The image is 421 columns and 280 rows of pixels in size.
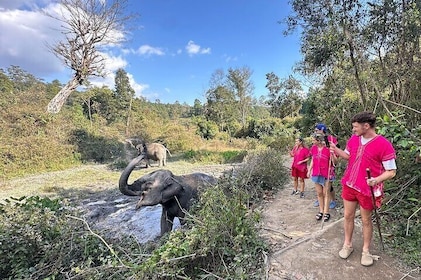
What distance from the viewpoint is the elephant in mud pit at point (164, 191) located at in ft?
12.6

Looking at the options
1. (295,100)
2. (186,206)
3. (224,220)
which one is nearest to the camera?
(224,220)

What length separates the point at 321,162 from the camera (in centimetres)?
413

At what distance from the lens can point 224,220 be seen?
119 inches

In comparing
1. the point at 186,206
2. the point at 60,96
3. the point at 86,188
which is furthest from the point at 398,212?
the point at 60,96

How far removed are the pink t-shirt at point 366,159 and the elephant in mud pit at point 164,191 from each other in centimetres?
207

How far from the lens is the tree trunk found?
48.7 ft

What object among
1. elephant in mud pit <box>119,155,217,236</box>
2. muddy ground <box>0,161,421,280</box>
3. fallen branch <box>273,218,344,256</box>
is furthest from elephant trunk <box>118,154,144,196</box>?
fallen branch <box>273,218,344,256</box>

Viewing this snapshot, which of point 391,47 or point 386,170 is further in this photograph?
point 391,47

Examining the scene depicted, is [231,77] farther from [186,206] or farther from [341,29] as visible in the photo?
[186,206]

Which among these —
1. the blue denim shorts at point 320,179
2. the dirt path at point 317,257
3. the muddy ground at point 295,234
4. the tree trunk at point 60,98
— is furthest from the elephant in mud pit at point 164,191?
the tree trunk at point 60,98

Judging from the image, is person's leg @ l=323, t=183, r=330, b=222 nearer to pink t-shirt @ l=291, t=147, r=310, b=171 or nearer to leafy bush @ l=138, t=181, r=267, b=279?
leafy bush @ l=138, t=181, r=267, b=279

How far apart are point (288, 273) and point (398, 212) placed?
1773 mm

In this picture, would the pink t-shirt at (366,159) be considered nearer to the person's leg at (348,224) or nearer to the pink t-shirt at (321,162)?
the person's leg at (348,224)

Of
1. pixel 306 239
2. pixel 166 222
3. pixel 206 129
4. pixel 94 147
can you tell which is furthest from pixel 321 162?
pixel 206 129
